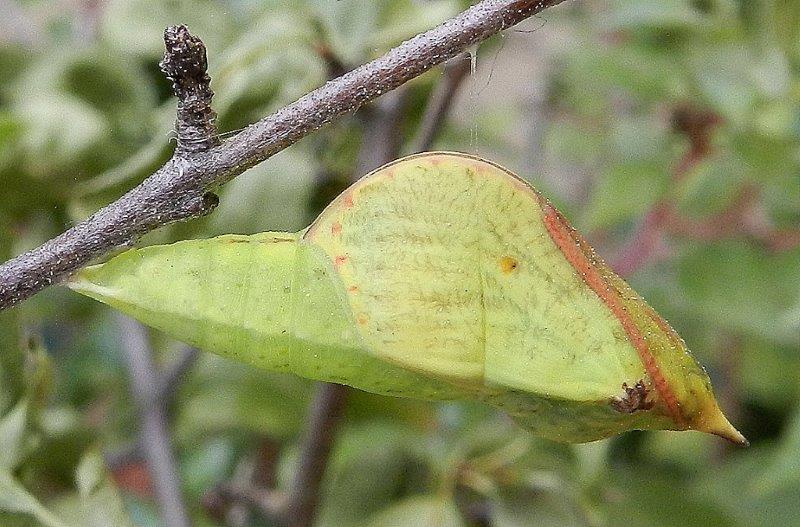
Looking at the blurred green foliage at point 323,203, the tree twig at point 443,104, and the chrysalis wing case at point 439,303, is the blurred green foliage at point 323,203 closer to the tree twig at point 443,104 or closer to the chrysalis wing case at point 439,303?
the tree twig at point 443,104

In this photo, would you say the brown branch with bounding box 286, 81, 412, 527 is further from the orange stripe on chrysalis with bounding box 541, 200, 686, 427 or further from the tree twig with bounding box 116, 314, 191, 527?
the orange stripe on chrysalis with bounding box 541, 200, 686, 427

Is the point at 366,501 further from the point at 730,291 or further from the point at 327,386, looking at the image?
the point at 730,291

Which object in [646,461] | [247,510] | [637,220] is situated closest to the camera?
[247,510]

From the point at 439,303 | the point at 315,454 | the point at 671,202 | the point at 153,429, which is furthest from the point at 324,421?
the point at 671,202

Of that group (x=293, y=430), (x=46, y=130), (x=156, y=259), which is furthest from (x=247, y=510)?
(x=156, y=259)

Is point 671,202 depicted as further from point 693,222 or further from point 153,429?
point 153,429

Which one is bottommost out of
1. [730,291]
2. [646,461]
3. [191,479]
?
[646,461]
